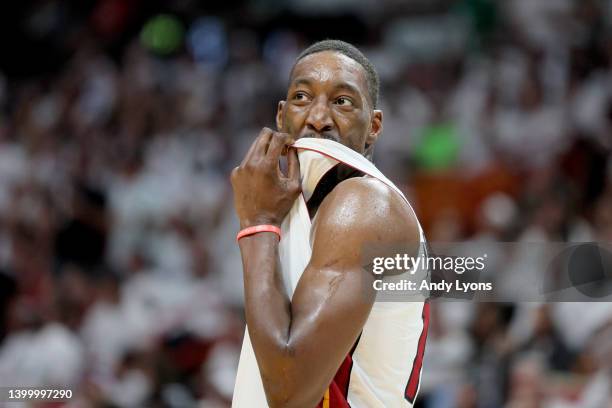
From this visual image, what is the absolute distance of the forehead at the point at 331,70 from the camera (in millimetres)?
3334

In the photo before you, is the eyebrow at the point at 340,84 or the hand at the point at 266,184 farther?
the eyebrow at the point at 340,84

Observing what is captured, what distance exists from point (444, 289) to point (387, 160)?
693 cm

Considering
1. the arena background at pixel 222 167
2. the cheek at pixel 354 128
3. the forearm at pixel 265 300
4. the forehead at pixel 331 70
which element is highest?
the arena background at pixel 222 167

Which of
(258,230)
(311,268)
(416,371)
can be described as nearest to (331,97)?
(258,230)

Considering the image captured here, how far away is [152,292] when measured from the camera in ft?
31.3

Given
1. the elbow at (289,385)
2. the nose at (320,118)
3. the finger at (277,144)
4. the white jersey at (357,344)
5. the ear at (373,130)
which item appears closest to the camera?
the elbow at (289,385)

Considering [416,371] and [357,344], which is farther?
[416,371]

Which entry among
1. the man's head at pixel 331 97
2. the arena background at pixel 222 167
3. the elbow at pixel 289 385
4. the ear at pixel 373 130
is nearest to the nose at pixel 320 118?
A: the man's head at pixel 331 97

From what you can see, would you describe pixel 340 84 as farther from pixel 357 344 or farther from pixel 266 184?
pixel 357 344

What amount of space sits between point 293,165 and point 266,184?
0.12 m

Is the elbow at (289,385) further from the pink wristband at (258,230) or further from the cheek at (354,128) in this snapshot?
the cheek at (354,128)

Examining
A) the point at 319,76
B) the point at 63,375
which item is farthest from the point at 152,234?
the point at 319,76

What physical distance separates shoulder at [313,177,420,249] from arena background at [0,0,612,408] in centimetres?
409

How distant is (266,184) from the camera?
10.2 ft
